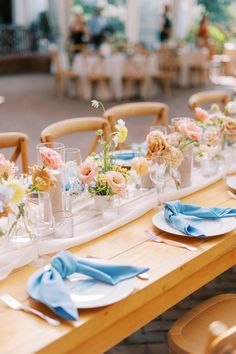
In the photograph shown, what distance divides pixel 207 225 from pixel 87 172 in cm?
48

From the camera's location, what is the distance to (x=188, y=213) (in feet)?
6.58

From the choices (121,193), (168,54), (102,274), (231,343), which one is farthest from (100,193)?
(168,54)

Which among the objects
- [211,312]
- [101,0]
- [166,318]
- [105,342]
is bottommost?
[166,318]

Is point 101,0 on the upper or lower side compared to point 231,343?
upper

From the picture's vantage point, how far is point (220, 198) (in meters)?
2.28

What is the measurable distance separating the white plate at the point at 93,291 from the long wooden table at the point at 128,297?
0.06 ft

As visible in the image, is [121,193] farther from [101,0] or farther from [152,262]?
[101,0]

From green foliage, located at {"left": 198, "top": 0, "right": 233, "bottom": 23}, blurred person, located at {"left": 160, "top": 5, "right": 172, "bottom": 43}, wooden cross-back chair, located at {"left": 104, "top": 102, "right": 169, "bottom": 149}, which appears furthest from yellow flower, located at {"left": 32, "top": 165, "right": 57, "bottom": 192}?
green foliage, located at {"left": 198, "top": 0, "right": 233, "bottom": 23}

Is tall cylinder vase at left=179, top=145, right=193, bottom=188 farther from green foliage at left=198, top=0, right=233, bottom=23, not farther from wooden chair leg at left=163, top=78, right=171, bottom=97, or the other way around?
green foliage at left=198, top=0, right=233, bottom=23

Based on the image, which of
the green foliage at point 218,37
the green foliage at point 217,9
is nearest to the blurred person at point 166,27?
the green foliage at point 218,37

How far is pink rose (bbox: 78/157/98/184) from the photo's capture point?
1977 mm

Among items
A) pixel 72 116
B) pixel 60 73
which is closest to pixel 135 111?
pixel 72 116

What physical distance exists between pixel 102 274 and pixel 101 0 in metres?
13.5

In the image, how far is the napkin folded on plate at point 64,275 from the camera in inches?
55.4
